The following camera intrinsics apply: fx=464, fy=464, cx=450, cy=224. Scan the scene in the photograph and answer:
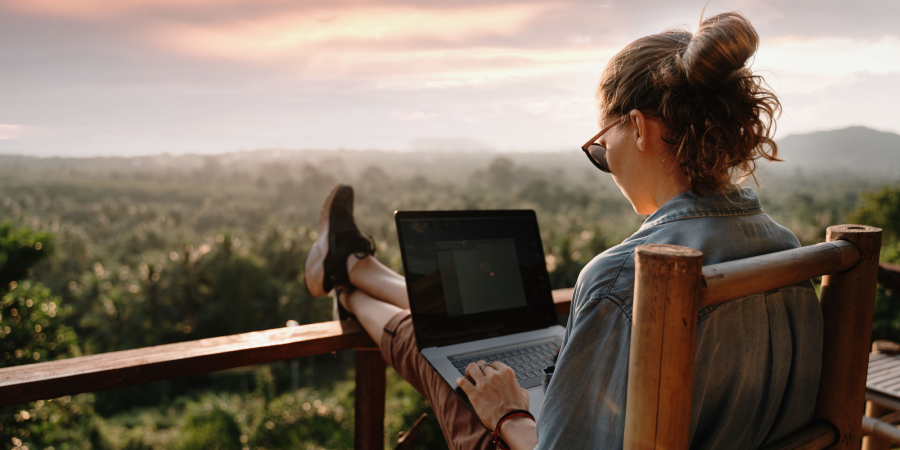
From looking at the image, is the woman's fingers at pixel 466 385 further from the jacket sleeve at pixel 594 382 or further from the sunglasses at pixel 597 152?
the sunglasses at pixel 597 152

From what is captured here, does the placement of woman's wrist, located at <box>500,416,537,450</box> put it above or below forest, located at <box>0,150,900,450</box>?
above

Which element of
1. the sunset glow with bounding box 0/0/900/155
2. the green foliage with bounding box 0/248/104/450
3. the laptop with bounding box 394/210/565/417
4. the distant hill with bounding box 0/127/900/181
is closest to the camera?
the laptop with bounding box 394/210/565/417

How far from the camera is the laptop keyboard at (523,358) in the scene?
3.77 ft

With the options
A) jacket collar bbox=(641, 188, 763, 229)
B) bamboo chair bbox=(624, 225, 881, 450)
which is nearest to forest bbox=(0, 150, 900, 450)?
jacket collar bbox=(641, 188, 763, 229)

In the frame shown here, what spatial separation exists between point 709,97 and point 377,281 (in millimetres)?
1296

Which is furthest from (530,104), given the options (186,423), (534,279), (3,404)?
(186,423)

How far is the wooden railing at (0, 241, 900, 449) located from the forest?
23.4 feet

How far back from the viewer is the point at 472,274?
134cm

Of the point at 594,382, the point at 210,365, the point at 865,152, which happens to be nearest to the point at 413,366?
the point at 210,365

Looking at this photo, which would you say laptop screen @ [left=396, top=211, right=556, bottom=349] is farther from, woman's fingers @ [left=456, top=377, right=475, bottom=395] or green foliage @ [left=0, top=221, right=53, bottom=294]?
green foliage @ [left=0, top=221, right=53, bottom=294]

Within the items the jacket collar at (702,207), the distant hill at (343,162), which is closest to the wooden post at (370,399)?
the jacket collar at (702,207)

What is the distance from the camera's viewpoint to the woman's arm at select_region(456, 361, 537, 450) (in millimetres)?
830

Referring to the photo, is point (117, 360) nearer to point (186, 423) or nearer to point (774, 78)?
point (774, 78)

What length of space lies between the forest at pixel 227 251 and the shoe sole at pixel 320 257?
280 inches
